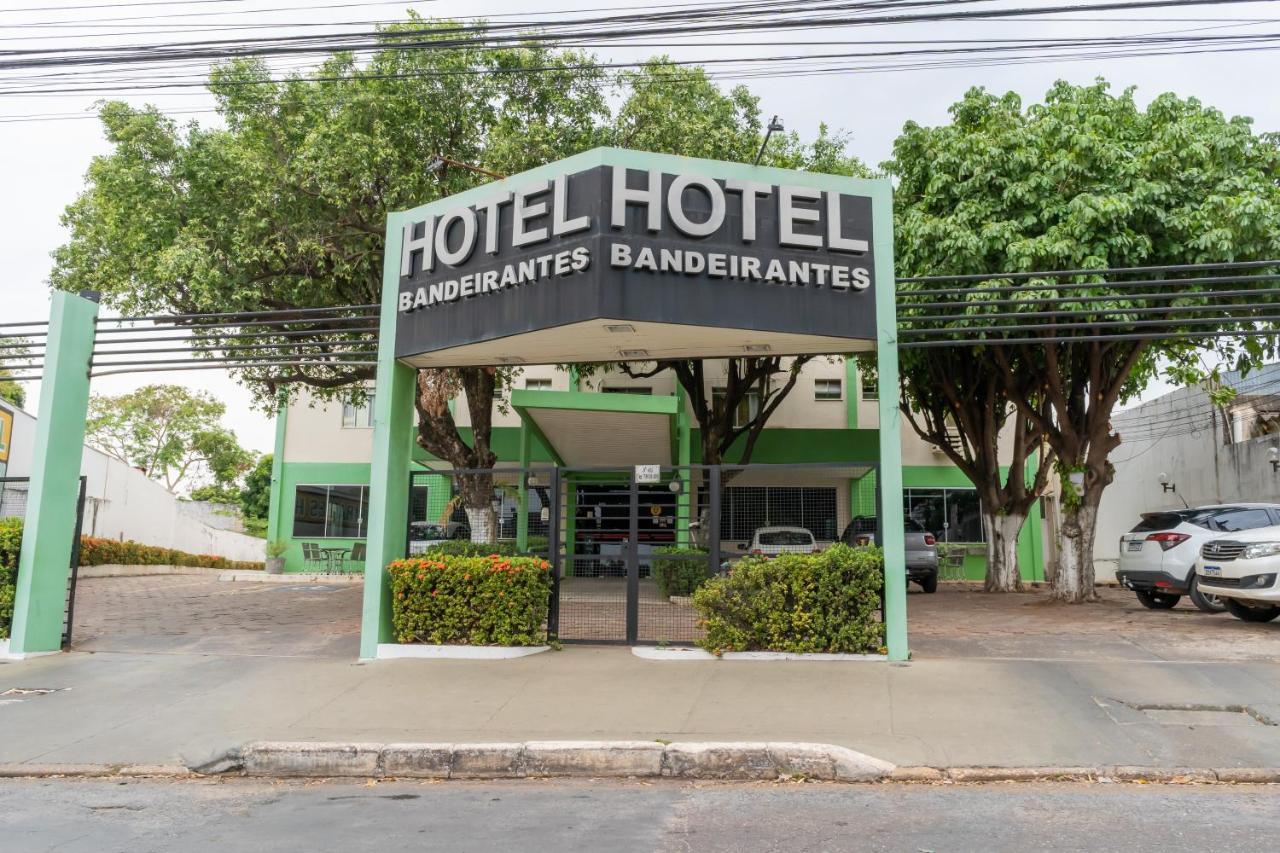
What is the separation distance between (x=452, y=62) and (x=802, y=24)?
7848mm

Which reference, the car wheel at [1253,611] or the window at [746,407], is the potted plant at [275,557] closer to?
the window at [746,407]

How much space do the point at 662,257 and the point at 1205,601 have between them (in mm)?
9405

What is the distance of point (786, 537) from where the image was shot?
10.6 m

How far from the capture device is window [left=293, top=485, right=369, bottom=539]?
28328mm

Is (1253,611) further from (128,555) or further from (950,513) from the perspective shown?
(128,555)

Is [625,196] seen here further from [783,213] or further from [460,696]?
[460,696]

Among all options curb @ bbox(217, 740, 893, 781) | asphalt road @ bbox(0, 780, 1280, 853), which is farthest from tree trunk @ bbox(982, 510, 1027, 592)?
curb @ bbox(217, 740, 893, 781)

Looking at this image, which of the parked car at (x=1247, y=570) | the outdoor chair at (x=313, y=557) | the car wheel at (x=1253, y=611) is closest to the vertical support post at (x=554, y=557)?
the parked car at (x=1247, y=570)

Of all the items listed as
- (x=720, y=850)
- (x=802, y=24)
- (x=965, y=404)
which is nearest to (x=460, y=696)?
(x=720, y=850)

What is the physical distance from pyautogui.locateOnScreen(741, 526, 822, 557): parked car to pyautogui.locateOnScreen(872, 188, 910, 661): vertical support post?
0.88 m

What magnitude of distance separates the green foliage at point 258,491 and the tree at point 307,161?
37290 millimetres

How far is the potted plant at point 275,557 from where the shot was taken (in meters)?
27.1

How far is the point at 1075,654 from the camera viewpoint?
10117mm

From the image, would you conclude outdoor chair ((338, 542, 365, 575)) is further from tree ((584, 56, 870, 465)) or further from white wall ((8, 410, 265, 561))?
tree ((584, 56, 870, 465))
